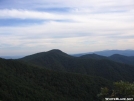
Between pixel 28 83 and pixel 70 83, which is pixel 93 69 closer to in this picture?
pixel 70 83

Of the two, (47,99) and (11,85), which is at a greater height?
(11,85)

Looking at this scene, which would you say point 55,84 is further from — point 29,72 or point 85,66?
point 85,66

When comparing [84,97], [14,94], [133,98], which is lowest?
[84,97]

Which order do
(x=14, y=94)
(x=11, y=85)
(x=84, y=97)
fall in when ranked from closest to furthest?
(x=14, y=94)
(x=11, y=85)
(x=84, y=97)

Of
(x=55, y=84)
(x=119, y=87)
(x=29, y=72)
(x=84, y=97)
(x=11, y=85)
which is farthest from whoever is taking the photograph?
(x=29, y=72)

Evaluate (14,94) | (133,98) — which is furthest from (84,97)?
(133,98)

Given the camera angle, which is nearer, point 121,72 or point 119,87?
point 119,87
